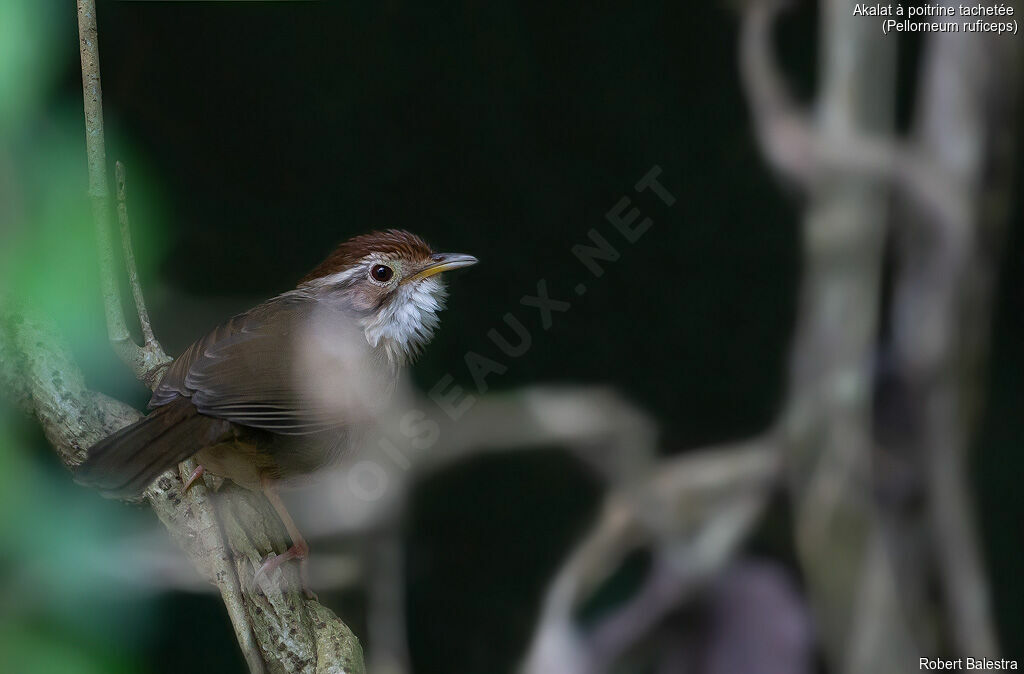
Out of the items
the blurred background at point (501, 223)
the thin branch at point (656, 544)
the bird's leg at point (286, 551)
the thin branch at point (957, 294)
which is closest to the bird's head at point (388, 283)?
the bird's leg at point (286, 551)

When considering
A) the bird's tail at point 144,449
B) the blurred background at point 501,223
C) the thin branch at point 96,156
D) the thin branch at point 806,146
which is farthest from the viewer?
the thin branch at point 806,146

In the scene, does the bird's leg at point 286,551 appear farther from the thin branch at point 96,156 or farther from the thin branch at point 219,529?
the thin branch at point 96,156

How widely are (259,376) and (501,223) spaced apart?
55 cm

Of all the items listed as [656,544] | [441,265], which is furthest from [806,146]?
[441,265]

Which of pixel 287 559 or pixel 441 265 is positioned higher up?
pixel 441 265

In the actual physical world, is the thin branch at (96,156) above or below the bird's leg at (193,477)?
above

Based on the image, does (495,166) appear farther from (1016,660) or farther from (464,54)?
(1016,660)

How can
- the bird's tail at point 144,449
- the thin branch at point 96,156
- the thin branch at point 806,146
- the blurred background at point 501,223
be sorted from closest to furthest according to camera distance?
1. the bird's tail at point 144,449
2. the thin branch at point 96,156
3. the blurred background at point 501,223
4. the thin branch at point 806,146

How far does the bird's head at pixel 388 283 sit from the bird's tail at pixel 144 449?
7.6 inches

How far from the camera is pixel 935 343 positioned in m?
1.42

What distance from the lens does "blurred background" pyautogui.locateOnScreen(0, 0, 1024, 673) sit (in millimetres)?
1192

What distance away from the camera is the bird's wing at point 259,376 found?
2.57 feet

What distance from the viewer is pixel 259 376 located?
81cm

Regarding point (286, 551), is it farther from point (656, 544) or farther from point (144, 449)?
point (656, 544)
